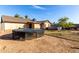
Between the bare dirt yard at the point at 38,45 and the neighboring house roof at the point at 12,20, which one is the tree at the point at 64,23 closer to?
the bare dirt yard at the point at 38,45

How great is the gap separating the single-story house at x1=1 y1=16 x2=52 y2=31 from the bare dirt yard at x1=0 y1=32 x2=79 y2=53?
160 millimetres

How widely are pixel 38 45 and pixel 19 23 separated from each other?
567 millimetres

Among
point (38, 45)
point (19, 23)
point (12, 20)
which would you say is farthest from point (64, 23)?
point (12, 20)

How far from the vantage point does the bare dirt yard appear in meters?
4.99

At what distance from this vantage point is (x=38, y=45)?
5039 millimetres

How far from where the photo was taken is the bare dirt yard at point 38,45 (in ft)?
16.4

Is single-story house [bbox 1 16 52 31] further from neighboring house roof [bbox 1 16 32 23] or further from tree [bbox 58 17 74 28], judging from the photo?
tree [bbox 58 17 74 28]

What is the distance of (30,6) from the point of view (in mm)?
5027

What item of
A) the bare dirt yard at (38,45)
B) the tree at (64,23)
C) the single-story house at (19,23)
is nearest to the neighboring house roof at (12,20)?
the single-story house at (19,23)

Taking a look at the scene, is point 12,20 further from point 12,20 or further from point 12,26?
point 12,26

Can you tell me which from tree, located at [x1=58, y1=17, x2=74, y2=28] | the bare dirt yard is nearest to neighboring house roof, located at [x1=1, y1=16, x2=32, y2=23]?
the bare dirt yard

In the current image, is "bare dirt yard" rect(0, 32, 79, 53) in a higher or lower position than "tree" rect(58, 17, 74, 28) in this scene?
lower
